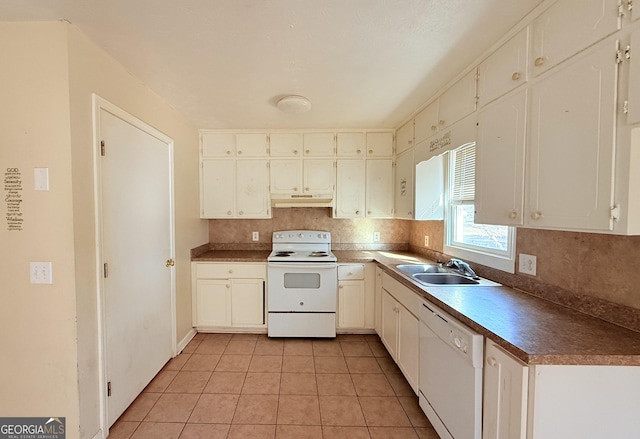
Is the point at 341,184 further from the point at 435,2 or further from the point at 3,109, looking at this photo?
the point at 3,109

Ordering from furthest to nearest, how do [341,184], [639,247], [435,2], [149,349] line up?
1. [341,184]
2. [149,349]
3. [435,2]
4. [639,247]

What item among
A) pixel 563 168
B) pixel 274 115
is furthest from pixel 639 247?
pixel 274 115

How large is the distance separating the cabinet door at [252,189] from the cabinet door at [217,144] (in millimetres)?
187

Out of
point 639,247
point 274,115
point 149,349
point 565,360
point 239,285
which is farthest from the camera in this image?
point 239,285

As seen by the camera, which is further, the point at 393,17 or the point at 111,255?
Answer: the point at 111,255

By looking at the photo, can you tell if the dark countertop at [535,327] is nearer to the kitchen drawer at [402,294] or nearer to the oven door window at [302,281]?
the kitchen drawer at [402,294]

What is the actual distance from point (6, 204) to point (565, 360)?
2674 millimetres

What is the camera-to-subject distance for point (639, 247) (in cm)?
108

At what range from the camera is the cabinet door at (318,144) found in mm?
3066

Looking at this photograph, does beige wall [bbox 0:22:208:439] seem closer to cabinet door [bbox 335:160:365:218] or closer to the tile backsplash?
cabinet door [bbox 335:160:365:218]

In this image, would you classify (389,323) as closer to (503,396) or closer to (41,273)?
(503,396)

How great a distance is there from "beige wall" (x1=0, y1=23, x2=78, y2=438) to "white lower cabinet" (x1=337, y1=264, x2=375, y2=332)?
7.12 ft

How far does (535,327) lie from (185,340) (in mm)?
2957

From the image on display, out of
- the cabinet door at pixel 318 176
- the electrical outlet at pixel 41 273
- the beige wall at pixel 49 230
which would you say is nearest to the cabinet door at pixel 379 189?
the cabinet door at pixel 318 176
